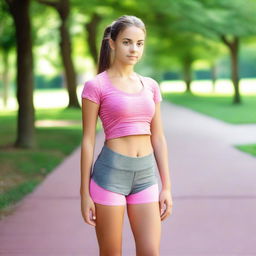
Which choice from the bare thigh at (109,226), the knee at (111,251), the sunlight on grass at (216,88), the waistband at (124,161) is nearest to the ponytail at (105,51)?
the waistband at (124,161)

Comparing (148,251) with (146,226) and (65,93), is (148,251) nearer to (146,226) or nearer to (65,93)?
(146,226)

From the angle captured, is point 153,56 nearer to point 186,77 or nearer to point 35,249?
point 186,77

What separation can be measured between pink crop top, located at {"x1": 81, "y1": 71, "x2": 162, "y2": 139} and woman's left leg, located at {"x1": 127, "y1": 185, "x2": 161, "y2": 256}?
336 millimetres

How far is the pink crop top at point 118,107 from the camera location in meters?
2.96

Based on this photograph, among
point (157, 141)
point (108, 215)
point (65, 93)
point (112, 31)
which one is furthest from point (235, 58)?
point (65, 93)

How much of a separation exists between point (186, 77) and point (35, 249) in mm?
42029

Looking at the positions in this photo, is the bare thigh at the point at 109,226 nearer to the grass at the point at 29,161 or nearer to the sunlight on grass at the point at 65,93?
the grass at the point at 29,161

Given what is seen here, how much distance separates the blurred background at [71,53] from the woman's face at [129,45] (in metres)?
4.18

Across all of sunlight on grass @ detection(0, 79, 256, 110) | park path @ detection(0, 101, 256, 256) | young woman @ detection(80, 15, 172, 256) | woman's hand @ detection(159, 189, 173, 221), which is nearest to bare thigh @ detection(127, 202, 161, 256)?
young woman @ detection(80, 15, 172, 256)

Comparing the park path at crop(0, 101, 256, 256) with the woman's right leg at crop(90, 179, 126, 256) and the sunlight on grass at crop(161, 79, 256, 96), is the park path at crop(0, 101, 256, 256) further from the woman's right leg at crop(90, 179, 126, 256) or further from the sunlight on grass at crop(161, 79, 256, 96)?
the sunlight on grass at crop(161, 79, 256, 96)

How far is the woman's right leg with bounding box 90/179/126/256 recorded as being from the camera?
2.97 m

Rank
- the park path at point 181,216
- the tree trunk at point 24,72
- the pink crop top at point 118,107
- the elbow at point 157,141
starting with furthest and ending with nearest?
the tree trunk at point 24,72
the park path at point 181,216
the elbow at point 157,141
the pink crop top at point 118,107

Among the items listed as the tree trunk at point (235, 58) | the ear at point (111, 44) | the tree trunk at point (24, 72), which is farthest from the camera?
the tree trunk at point (235, 58)

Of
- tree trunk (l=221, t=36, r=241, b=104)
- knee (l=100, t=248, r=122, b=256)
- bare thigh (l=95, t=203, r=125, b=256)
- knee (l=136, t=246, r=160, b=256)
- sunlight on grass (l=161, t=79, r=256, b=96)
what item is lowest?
sunlight on grass (l=161, t=79, r=256, b=96)
